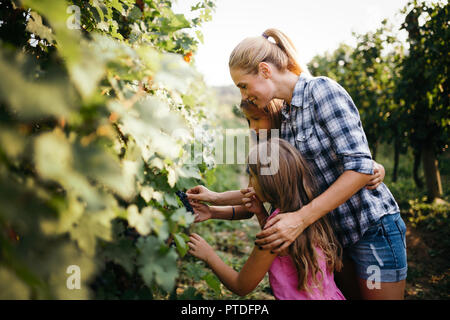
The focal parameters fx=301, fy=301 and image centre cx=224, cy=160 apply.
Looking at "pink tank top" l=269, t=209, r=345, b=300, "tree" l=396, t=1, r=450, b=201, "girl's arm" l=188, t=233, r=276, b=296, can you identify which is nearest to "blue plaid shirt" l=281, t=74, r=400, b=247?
"pink tank top" l=269, t=209, r=345, b=300

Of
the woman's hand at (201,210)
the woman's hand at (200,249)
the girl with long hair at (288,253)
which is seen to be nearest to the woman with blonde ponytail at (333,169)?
the girl with long hair at (288,253)

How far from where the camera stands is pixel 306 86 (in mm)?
1634

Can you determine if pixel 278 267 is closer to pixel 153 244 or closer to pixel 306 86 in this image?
pixel 153 244

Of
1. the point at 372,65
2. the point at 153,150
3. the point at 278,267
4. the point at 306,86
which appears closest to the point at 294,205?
the point at 278,267

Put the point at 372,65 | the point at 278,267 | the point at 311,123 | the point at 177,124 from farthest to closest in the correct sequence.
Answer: the point at 372,65, the point at 311,123, the point at 278,267, the point at 177,124

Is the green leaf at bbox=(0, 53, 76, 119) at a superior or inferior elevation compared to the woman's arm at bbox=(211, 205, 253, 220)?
superior

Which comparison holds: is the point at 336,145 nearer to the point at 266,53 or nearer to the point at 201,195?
the point at 266,53

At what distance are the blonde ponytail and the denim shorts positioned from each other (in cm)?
98

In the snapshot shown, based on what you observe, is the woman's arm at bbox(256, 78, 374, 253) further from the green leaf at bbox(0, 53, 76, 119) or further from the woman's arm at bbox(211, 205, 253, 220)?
the green leaf at bbox(0, 53, 76, 119)

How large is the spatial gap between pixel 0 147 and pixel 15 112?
140mm

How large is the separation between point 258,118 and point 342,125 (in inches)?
29.2

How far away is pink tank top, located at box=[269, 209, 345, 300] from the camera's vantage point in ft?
4.68

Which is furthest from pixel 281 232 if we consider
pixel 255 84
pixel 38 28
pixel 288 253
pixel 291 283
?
pixel 38 28

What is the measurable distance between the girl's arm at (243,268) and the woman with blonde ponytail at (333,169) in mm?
99
